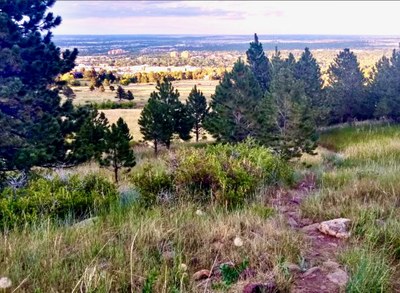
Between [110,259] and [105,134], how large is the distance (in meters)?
10.5

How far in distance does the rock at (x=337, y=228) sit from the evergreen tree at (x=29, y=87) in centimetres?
717

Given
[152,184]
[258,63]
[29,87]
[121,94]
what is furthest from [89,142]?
[121,94]

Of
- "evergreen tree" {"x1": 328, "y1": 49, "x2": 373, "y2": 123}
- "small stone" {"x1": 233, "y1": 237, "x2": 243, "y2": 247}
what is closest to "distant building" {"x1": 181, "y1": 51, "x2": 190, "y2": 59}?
"evergreen tree" {"x1": 328, "y1": 49, "x2": 373, "y2": 123}

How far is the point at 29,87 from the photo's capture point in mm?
11008

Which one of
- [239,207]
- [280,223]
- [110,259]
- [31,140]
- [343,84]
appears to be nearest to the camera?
[110,259]

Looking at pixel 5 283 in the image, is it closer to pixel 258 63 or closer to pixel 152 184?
pixel 152 184

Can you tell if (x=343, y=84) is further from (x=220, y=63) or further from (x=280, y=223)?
(x=220, y=63)

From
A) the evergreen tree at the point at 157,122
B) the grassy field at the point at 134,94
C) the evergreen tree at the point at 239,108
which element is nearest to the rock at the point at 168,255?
the evergreen tree at the point at 239,108

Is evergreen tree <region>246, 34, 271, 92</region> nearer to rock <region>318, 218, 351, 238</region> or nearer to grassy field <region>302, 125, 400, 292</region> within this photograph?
grassy field <region>302, 125, 400, 292</region>

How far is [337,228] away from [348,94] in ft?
95.4

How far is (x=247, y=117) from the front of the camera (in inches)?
836

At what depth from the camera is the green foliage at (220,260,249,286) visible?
2.33 meters

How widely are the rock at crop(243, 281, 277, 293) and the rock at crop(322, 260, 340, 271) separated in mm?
516

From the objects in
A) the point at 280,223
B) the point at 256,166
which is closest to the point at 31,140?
the point at 256,166
